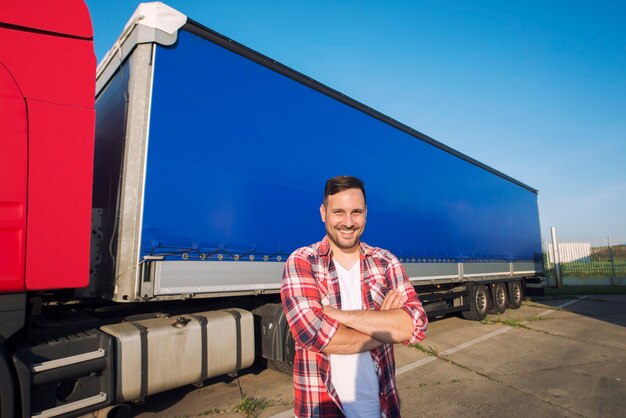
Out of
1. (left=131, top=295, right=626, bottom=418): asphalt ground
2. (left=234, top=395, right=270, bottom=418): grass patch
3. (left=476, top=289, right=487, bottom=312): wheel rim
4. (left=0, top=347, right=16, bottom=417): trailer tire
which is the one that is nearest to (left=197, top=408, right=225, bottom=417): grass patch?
(left=131, top=295, right=626, bottom=418): asphalt ground

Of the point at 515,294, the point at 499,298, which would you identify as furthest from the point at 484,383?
the point at 515,294

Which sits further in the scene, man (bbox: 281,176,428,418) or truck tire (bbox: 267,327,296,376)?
truck tire (bbox: 267,327,296,376)

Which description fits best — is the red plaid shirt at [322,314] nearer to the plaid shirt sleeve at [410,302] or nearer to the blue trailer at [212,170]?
the plaid shirt sleeve at [410,302]

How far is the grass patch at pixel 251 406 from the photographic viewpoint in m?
3.60

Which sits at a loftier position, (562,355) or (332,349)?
(332,349)

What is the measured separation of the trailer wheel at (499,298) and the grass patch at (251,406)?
8.03 metres

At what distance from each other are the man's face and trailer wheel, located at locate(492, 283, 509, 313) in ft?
31.6

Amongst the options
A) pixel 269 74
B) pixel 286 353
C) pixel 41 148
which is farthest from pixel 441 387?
pixel 41 148

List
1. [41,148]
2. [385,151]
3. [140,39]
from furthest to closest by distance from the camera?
[385,151]
[140,39]
[41,148]

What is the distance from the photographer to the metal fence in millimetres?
19375

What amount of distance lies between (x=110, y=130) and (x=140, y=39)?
1.03 meters

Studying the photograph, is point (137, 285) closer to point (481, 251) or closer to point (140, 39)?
point (140, 39)

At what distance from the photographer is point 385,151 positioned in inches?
242

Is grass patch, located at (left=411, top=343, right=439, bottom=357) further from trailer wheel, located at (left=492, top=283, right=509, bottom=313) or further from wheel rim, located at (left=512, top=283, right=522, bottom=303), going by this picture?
→ wheel rim, located at (left=512, top=283, right=522, bottom=303)
